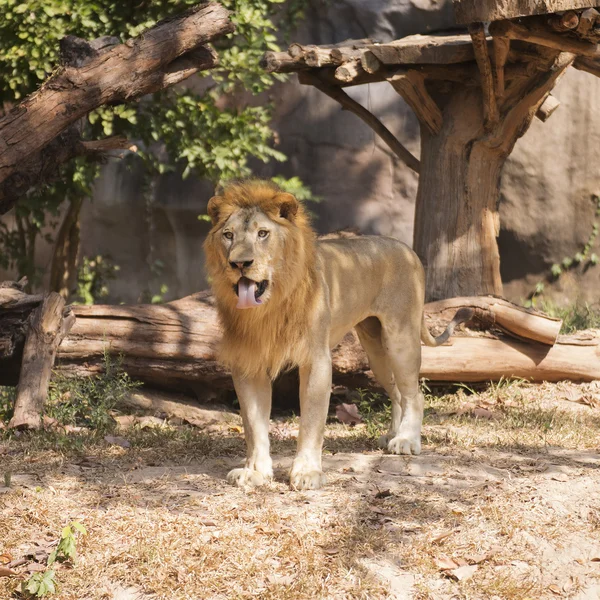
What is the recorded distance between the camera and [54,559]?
3.90 meters

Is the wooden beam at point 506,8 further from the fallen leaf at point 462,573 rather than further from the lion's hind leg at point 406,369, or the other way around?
the fallen leaf at point 462,573

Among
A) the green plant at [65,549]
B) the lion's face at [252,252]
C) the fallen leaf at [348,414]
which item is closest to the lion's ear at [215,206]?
the lion's face at [252,252]

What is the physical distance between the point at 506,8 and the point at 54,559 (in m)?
4.45

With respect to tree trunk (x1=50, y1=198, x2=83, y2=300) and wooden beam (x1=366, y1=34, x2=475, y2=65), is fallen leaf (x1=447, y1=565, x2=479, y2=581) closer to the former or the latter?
wooden beam (x1=366, y1=34, x2=475, y2=65)

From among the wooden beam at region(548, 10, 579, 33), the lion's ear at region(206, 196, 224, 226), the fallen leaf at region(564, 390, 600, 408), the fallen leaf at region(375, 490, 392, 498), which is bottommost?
the fallen leaf at region(564, 390, 600, 408)

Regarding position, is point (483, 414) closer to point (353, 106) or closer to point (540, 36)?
point (540, 36)

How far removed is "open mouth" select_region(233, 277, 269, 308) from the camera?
4566 millimetres

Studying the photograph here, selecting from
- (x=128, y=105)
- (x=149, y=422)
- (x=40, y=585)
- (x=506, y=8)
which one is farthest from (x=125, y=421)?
(x=506, y=8)

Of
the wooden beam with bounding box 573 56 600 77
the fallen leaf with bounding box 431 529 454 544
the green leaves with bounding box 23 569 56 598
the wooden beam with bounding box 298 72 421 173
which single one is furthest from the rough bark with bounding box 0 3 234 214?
the fallen leaf with bounding box 431 529 454 544

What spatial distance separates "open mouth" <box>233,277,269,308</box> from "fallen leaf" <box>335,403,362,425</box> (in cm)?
253

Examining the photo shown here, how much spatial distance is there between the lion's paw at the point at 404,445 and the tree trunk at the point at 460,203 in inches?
108

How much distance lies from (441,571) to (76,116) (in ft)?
12.6

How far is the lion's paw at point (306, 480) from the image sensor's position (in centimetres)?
472

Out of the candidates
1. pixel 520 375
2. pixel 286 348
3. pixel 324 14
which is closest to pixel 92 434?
pixel 286 348
